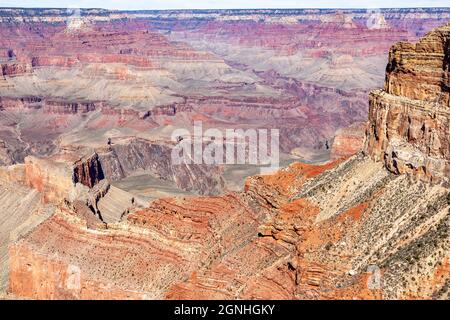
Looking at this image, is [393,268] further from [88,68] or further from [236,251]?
[88,68]

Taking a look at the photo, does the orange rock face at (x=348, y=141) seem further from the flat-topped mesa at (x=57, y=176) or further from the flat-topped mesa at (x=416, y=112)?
the flat-topped mesa at (x=416, y=112)

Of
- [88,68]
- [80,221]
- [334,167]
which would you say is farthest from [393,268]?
[88,68]
